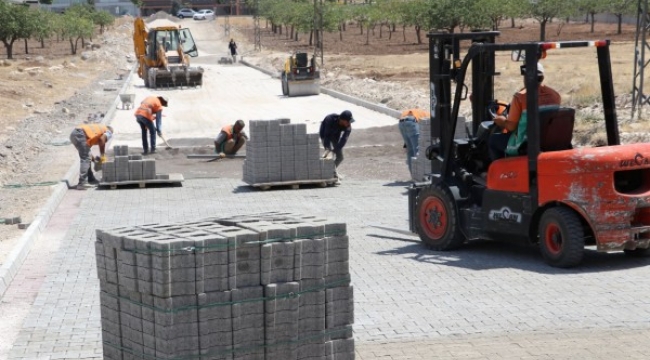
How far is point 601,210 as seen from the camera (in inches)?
454

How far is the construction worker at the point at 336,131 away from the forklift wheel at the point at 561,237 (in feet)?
25.8

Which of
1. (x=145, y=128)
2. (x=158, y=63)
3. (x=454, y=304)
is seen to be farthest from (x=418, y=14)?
(x=454, y=304)

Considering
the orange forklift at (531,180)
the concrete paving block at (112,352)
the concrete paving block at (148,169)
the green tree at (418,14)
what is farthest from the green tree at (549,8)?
the concrete paving block at (112,352)

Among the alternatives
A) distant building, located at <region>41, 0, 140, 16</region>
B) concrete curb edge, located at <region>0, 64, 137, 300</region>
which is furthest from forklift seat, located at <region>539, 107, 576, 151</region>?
distant building, located at <region>41, 0, 140, 16</region>

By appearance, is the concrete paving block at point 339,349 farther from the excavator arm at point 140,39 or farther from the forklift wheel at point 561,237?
the excavator arm at point 140,39

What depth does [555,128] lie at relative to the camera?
12.0 metres

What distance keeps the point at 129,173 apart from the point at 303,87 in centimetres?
2170

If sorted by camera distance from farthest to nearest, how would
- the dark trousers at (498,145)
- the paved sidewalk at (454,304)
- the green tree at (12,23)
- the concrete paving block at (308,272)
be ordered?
the green tree at (12,23), the dark trousers at (498,145), the paved sidewalk at (454,304), the concrete paving block at (308,272)

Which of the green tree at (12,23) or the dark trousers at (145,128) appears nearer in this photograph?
the dark trousers at (145,128)

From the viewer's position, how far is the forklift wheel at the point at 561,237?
11.7m

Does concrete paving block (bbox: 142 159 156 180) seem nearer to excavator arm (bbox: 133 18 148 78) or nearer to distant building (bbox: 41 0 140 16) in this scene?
excavator arm (bbox: 133 18 148 78)

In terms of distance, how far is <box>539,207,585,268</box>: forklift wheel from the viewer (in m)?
11.7

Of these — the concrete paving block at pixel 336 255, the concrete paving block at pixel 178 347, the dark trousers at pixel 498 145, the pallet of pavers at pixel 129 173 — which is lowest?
the pallet of pavers at pixel 129 173

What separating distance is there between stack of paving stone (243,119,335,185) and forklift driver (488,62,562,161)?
7.14m
